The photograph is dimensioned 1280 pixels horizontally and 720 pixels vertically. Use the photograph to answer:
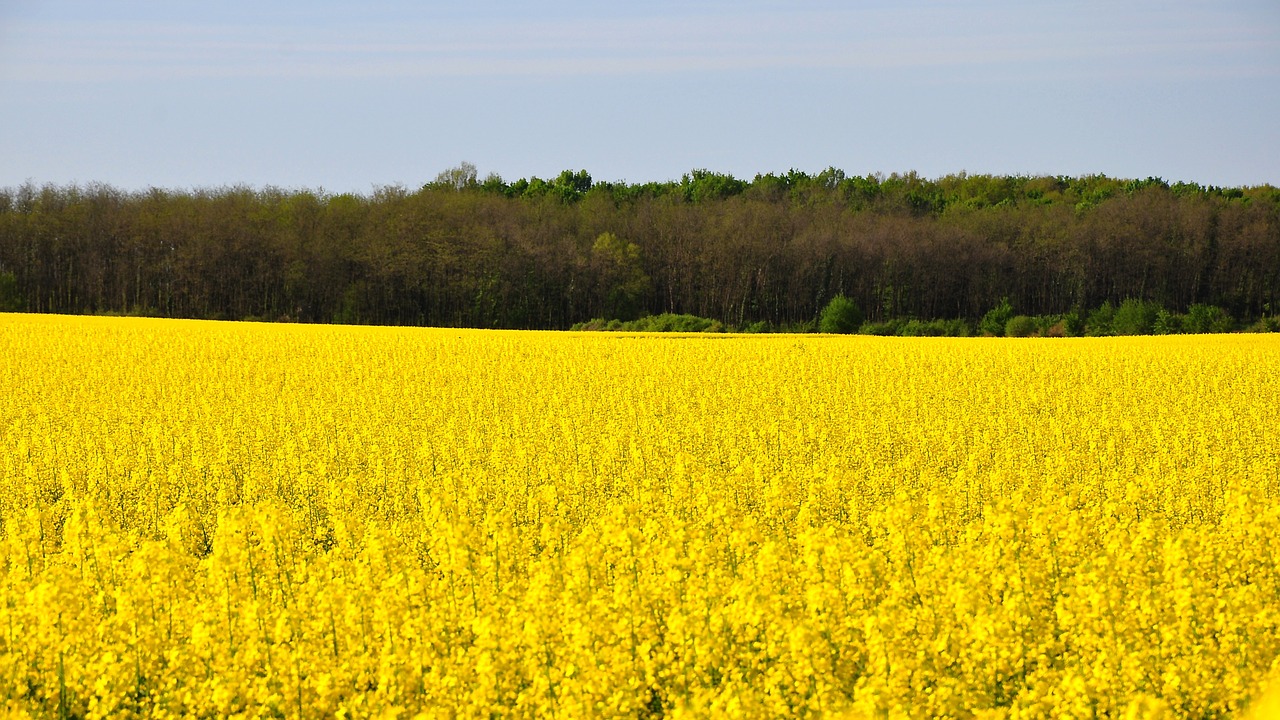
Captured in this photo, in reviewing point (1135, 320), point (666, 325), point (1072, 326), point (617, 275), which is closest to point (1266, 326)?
point (1135, 320)

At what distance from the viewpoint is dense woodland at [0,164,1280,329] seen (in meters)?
68.8

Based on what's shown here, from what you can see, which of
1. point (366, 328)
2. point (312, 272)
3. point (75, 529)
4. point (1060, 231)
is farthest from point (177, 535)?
point (1060, 231)

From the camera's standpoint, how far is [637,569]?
877cm

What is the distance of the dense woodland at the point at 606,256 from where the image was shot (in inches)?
2707

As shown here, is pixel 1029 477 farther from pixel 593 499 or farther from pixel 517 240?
pixel 517 240

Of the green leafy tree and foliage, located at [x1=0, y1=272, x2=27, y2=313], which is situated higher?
the green leafy tree

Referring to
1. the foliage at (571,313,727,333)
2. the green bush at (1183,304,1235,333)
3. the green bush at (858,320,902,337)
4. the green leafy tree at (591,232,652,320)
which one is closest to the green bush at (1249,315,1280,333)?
the green bush at (1183,304,1235,333)

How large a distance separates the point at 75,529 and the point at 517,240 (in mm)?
62574

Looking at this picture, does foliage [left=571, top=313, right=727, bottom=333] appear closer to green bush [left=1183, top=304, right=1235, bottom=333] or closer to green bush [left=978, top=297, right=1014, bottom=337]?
green bush [left=978, top=297, right=1014, bottom=337]

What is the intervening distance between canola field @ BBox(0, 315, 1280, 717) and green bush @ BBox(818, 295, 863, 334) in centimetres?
3982

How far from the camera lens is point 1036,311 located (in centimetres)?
8206

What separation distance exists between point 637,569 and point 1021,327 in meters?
51.5

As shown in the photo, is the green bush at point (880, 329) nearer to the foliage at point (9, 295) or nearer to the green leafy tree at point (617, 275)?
the green leafy tree at point (617, 275)

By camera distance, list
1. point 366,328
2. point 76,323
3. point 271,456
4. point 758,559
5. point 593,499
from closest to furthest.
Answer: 1. point 758,559
2. point 593,499
3. point 271,456
4. point 76,323
5. point 366,328
